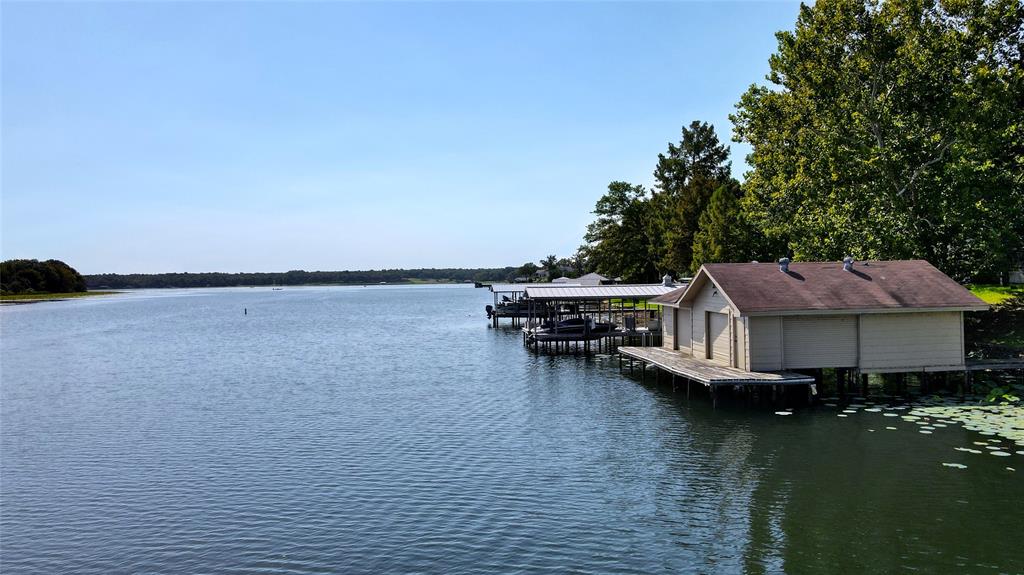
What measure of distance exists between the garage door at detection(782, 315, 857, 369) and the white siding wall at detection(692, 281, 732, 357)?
3029 millimetres

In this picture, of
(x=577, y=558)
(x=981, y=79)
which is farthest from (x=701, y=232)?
(x=577, y=558)

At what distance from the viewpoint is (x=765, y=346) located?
90.6ft

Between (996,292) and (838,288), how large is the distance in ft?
76.1

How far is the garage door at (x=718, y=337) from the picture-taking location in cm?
2961

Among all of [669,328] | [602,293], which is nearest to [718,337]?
[669,328]

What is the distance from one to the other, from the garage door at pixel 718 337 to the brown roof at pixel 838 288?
2035mm

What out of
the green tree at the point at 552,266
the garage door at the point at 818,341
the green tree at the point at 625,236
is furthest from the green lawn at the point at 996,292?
the green tree at the point at 552,266

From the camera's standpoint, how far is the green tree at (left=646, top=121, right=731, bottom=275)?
78.8 metres

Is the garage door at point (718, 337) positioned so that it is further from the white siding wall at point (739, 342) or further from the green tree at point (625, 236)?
the green tree at point (625, 236)

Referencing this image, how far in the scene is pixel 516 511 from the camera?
1605 centimetres

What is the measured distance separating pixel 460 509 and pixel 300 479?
558 cm

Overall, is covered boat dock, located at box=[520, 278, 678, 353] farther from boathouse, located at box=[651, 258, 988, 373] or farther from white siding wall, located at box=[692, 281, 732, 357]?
boathouse, located at box=[651, 258, 988, 373]

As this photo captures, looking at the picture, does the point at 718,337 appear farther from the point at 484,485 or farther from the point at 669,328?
the point at 484,485

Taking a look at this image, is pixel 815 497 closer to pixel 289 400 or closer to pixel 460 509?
pixel 460 509
